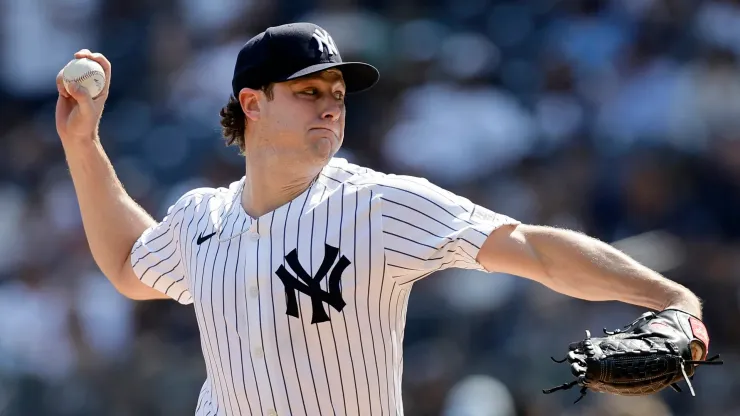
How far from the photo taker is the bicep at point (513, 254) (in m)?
2.94

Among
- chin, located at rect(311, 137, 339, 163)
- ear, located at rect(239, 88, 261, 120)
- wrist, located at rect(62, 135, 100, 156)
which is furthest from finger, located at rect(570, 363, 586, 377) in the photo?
wrist, located at rect(62, 135, 100, 156)

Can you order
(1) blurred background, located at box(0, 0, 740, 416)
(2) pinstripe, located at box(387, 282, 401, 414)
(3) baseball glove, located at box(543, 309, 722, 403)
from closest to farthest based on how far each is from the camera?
(3) baseball glove, located at box(543, 309, 722, 403) < (2) pinstripe, located at box(387, 282, 401, 414) < (1) blurred background, located at box(0, 0, 740, 416)

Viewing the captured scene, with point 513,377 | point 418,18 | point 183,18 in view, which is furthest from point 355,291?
point 183,18

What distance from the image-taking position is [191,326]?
6.88 meters

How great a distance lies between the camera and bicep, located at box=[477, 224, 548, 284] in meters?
2.94

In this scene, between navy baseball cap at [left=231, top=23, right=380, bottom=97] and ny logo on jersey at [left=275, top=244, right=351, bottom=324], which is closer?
ny logo on jersey at [left=275, top=244, right=351, bottom=324]

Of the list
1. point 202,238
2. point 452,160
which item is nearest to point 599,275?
point 202,238

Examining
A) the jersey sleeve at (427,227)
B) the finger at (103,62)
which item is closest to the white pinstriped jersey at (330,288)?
the jersey sleeve at (427,227)

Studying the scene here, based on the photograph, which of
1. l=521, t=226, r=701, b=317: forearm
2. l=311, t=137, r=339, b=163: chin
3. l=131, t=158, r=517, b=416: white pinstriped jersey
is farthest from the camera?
l=311, t=137, r=339, b=163: chin

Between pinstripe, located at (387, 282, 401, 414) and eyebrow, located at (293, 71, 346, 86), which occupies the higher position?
eyebrow, located at (293, 71, 346, 86)

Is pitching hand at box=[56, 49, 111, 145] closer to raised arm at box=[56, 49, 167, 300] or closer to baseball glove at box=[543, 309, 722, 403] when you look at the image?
raised arm at box=[56, 49, 167, 300]

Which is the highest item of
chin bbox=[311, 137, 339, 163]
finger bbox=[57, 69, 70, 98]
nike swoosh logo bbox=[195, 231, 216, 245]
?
finger bbox=[57, 69, 70, 98]

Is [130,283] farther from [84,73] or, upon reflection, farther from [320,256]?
[320,256]

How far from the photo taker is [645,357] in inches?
109
